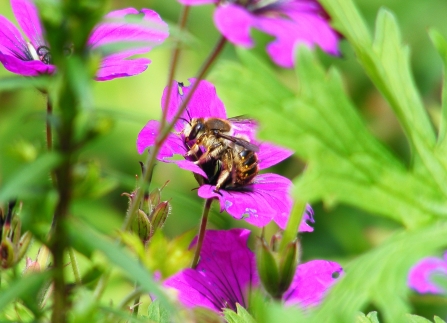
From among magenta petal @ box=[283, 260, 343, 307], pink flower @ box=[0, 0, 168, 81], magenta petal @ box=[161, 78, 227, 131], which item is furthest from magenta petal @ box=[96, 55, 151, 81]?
magenta petal @ box=[283, 260, 343, 307]

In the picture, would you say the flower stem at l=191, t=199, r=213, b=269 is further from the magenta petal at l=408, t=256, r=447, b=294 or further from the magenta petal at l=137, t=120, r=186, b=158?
the magenta petal at l=408, t=256, r=447, b=294

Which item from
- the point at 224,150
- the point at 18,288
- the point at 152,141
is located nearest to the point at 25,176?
the point at 18,288

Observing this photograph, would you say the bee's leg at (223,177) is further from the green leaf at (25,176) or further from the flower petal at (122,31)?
the green leaf at (25,176)

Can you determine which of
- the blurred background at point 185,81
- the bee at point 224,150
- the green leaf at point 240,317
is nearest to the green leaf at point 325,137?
the green leaf at point 240,317

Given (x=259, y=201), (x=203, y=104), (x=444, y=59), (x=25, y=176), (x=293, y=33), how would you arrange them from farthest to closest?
(x=203, y=104) → (x=259, y=201) → (x=444, y=59) → (x=293, y=33) → (x=25, y=176)

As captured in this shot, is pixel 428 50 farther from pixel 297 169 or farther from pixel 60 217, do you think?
pixel 60 217

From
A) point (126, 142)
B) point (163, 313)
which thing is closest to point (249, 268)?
A: point (163, 313)

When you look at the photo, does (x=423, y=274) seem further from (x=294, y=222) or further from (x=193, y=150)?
(x=193, y=150)
